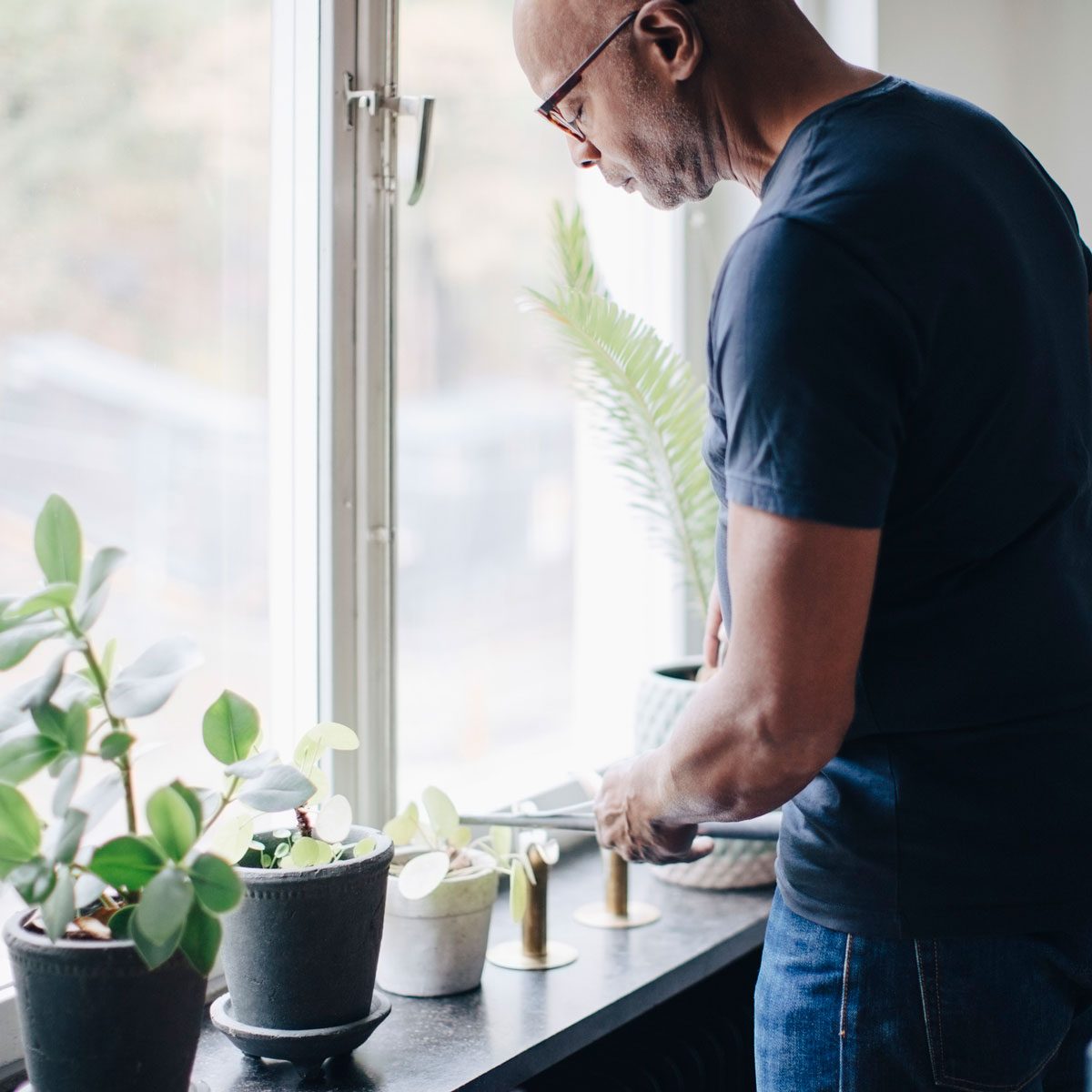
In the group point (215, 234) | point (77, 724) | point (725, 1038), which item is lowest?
point (725, 1038)

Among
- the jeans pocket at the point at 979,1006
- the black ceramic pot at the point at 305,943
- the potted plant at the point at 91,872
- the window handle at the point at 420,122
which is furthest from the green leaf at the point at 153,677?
the window handle at the point at 420,122

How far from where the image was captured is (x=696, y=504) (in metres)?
1.72

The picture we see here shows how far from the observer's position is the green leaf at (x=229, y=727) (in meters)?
0.99

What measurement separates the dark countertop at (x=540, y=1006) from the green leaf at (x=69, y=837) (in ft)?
1.26

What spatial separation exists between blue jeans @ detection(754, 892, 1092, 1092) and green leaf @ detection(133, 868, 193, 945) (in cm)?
44

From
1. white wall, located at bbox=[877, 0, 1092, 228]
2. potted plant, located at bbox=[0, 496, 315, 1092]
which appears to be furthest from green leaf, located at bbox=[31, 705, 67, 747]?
white wall, located at bbox=[877, 0, 1092, 228]

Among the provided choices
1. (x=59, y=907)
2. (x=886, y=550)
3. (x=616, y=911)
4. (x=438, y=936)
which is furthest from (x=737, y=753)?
(x=616, y=911)

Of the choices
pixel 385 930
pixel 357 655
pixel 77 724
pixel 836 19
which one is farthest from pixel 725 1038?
pixel 836 19

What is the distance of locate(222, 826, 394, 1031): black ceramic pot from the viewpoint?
106 centimetres

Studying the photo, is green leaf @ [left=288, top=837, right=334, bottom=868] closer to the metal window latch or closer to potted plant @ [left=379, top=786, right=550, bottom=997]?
potted plant @ [left=379, top=786, right=550, bottom=997]

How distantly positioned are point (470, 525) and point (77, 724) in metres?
1.07

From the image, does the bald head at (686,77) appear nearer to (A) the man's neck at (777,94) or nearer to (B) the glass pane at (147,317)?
(A) the man's neck at (777,94)

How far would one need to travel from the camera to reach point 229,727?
991mm

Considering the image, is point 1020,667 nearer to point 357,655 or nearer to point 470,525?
point 357,655
